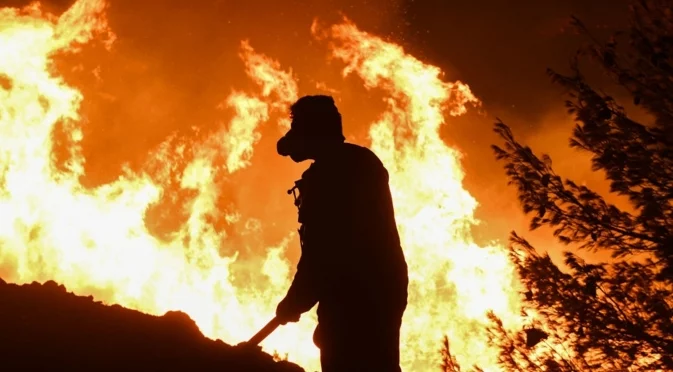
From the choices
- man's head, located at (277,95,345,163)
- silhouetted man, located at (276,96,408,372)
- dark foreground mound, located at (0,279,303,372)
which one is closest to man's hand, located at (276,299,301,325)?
silhouetted man, located at (276,96,408,372)

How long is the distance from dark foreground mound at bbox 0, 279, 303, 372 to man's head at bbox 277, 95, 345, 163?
143 inches

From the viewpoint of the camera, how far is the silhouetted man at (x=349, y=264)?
7.23ft

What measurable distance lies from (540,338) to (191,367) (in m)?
5.33

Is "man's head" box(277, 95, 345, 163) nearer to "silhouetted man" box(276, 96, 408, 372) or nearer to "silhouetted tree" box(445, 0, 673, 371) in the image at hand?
"silhouetted man" box(276, 96, 408, 372)

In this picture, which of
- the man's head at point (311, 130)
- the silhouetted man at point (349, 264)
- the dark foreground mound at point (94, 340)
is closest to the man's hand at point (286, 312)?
the silhouetted man at point (349, 264)

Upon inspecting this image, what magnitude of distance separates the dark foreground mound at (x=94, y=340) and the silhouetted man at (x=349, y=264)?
11.8ft

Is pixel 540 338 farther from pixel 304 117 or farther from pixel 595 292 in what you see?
pixel 304 117

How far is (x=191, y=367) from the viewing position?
27.4ft

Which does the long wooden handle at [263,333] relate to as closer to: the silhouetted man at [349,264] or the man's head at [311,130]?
the silhouetted man at [349,264]

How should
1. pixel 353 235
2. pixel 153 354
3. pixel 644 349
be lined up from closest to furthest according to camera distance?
pixel 353 235 → pixel 644 349 → pixel 153 354

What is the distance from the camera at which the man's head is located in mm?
2541

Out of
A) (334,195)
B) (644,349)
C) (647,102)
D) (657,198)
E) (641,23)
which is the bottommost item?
(334,195)

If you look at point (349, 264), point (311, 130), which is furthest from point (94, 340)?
point (349, 264)

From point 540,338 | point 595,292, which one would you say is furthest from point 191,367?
point 595,292
